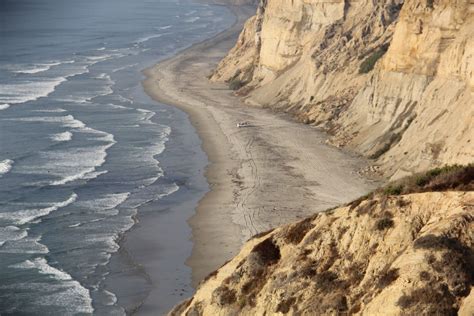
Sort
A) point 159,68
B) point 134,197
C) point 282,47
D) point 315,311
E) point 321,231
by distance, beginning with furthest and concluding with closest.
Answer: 1. point 159,68
2. point 282,47
3. point 134,197
4. point 321,231
5. point 315,311

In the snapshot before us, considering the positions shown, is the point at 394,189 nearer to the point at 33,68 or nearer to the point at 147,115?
the point at 147,115

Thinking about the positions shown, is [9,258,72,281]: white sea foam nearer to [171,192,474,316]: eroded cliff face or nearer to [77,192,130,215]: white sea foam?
[77,192,130,215]: white sea foam

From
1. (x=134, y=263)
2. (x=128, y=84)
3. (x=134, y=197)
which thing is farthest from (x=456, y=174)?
(x=128, y=84)

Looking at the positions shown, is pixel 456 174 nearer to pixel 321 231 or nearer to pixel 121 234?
pixel 321 231

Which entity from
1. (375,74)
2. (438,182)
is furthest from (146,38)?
(438,182)

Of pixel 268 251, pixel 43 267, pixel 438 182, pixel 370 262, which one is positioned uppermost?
pixel 438 182

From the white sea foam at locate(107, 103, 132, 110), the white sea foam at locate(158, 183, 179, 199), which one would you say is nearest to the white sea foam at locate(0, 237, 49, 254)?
the white sea foam at locate(158, 183, 179, 199)
